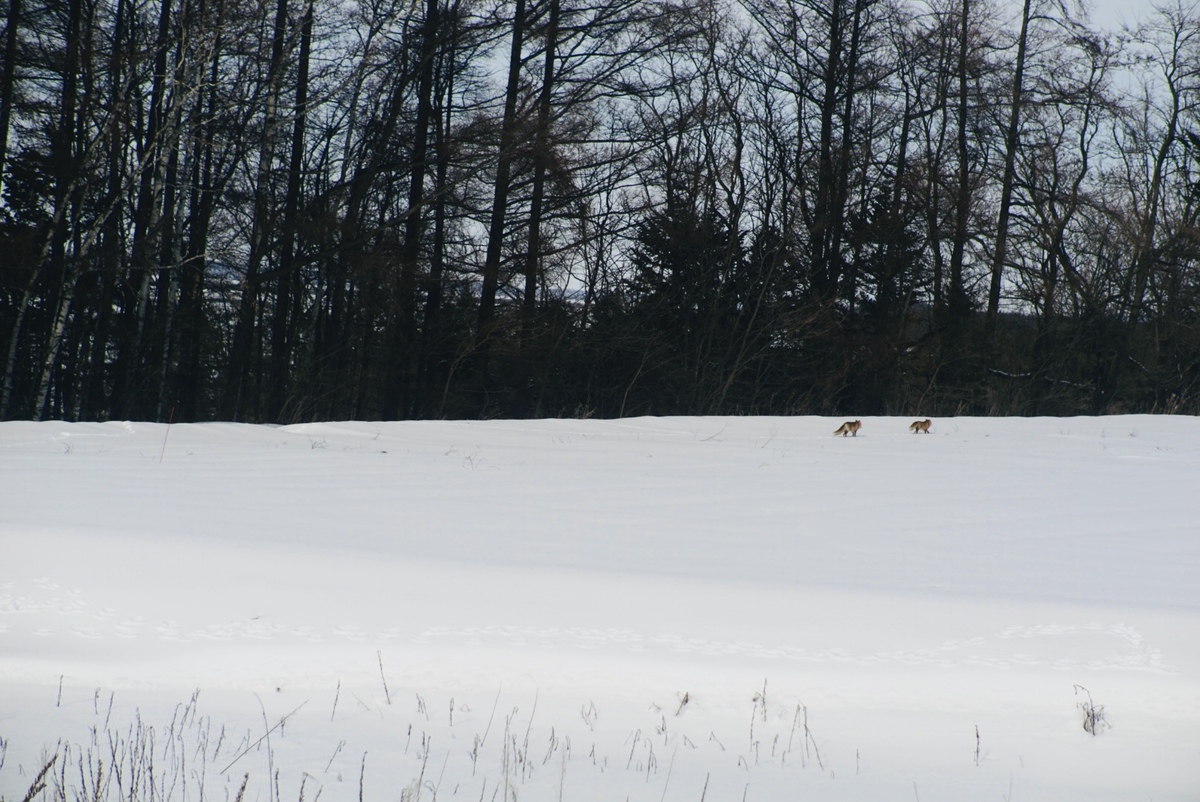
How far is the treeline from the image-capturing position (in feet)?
47.2

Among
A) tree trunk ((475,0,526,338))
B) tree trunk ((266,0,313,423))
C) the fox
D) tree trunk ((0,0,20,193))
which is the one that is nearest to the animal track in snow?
the fox

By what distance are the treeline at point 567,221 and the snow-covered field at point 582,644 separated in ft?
30.8

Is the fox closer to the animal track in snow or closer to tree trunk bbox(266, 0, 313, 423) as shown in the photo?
the animal track in snow

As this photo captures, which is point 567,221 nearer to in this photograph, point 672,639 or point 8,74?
point 8,74

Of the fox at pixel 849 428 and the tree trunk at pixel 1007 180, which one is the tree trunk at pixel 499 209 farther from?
the tree trunk at pixel 1007 180

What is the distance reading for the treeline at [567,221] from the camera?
14391mm

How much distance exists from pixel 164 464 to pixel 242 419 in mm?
11000

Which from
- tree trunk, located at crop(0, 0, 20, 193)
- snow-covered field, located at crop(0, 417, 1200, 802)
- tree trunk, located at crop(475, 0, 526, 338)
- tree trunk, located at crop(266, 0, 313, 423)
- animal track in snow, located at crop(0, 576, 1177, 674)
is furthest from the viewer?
tree trunk, located at crop(475, 0, 526, 338)

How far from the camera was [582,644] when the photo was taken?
3.92 meters

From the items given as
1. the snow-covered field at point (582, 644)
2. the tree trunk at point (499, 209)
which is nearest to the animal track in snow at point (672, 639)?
the snow-covered field at point (582, 644)

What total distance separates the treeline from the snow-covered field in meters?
9.38

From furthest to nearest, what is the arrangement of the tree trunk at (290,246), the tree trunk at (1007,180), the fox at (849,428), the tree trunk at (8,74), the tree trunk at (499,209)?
the tree trunk at (1007,180) → the tree trunk at (499,209) → the tree trunk at (290,246) → the tree trunk at (8,74) → the fox at (849,428)

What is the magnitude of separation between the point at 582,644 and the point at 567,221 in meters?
15.3

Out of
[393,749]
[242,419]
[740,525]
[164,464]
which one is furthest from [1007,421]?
[242,419]
